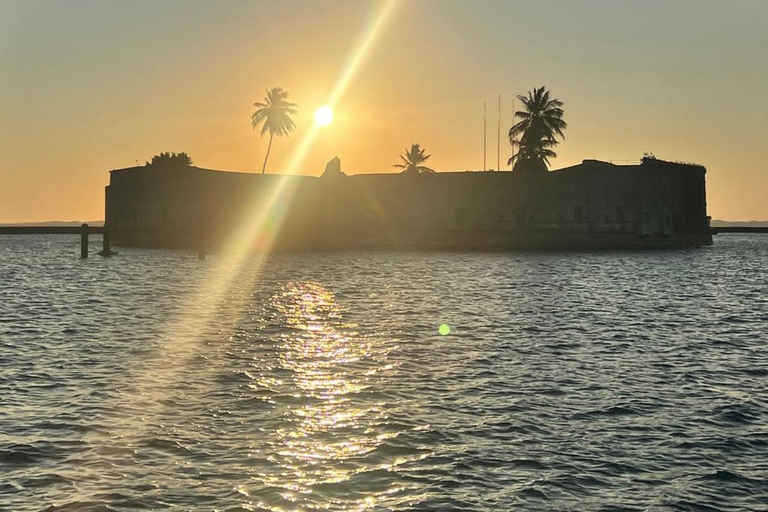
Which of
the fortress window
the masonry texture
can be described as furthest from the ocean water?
the fortress window

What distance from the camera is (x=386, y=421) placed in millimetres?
10039

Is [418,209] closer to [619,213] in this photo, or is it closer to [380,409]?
[619,213]

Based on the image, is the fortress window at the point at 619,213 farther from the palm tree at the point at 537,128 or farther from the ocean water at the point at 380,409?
the ocean water at the point at 380,409

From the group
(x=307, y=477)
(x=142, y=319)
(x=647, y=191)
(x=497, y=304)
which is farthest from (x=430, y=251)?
(x=307, y=477)

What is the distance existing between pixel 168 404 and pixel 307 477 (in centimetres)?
368

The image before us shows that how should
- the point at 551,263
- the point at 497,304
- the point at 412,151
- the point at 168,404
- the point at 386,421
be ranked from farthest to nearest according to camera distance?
the point at 412,151
the point at 551,263
the point at 497,304
the point at 168,404
the point at 386,421

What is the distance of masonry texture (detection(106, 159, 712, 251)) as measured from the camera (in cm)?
6606

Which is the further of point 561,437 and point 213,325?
point 213,325

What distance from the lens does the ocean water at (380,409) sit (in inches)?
295

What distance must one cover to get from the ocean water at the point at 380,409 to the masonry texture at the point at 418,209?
41.9m

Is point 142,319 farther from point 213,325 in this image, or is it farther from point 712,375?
point 712,375

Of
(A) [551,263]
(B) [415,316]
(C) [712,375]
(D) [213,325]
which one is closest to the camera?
(C) [712,375]

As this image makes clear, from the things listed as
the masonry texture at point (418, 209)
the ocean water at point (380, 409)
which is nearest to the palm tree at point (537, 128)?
the masonry texture at point (418, 209)

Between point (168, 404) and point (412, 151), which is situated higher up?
point (412, 151)
